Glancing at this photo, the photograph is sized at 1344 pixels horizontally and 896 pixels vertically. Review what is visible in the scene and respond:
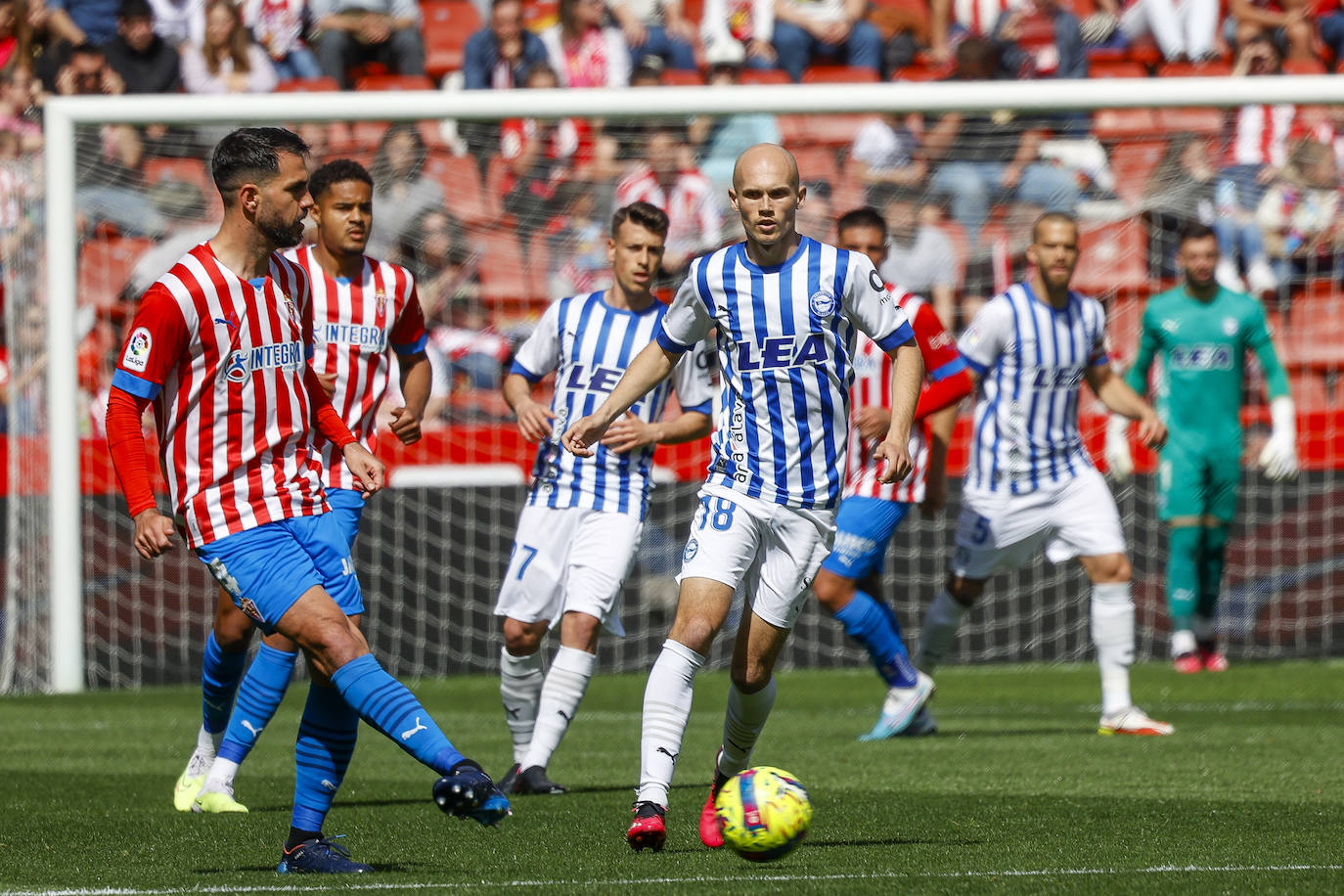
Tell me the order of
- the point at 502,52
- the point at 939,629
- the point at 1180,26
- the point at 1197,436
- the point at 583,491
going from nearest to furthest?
1. the point at 583,491
2. the point at 939,629
3. the point at 1197,436
4. the point at 502,52
5. the point at 1180,26

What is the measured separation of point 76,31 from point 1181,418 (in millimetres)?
9658

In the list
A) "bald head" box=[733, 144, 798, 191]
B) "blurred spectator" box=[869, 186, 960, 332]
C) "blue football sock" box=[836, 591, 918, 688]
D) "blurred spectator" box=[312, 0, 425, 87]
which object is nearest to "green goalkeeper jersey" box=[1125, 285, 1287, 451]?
"blurred spectator" box=[869, 186, 960, 332]

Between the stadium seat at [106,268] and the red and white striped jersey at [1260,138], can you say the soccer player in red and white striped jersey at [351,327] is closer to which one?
the stadium seat at [106,268]

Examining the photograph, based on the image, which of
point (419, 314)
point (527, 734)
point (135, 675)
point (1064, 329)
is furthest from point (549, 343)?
point (135, 675)

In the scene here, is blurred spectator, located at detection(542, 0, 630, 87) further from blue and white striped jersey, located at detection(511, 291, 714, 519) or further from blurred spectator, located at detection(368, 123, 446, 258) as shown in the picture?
blue and white striped jersey, located at detection(511, 291, 714, 519)

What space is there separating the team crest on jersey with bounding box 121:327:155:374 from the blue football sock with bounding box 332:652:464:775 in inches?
35.8

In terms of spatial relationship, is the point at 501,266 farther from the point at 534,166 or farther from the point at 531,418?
the point at 531,418

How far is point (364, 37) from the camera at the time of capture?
623 inches

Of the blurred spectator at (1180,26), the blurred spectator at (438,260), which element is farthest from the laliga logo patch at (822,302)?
the blurred spectator at (1180,26)

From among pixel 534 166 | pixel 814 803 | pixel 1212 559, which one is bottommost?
pixel 814 803

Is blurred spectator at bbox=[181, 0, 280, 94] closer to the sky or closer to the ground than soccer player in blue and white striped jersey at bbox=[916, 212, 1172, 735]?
closer to the sky

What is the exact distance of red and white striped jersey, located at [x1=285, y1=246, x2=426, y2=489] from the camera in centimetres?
682

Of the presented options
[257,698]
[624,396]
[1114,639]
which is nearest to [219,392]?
[624,396]

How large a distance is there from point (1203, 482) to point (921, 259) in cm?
278
